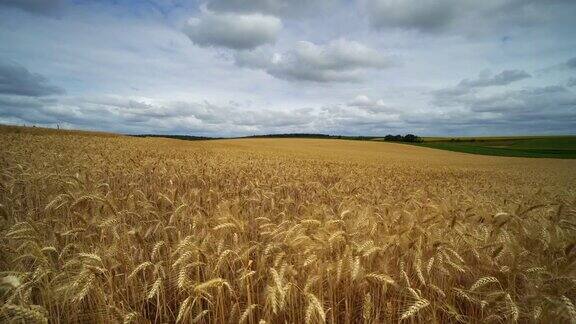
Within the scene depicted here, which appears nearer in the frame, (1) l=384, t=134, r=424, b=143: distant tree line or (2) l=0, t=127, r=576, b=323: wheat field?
(2) l=0, t=127, r=576, b=323: wheat field

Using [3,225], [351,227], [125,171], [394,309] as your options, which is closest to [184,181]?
[125,171]

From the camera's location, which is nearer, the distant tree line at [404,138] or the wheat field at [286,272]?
the wheat field at [286,272]

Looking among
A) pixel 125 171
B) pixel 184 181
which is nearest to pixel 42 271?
pixel 184 181

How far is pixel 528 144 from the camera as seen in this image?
9631 cm

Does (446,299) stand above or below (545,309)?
below

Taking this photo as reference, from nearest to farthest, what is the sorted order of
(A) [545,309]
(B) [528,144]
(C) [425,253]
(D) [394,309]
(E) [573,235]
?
(A) [545,309]
(D) [394,309]
(C) [425,253]
(E) [573,235]
(B) [528,144]

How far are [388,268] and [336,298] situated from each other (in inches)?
28.2

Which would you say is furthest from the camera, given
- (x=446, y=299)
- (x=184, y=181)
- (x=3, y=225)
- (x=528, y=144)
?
(x=528, y=144)

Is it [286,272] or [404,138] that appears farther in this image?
[404,138]

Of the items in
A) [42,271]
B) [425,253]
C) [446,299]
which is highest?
[42,271]

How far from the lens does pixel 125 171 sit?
392 inches

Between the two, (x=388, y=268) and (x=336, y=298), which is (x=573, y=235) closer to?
(x=388, y=268)

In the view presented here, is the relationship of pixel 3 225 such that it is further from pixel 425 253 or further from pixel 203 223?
pixel 425 253

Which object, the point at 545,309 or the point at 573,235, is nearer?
the point at 545,309
